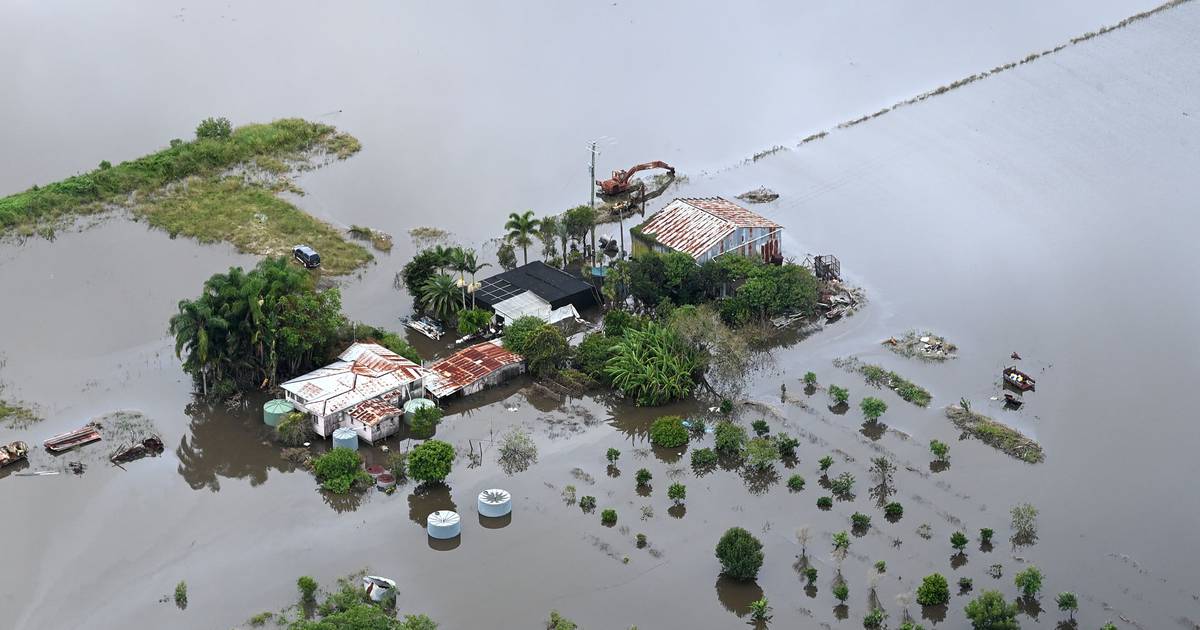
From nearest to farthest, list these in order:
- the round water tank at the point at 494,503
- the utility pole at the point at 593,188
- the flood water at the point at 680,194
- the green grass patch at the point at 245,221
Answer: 1. the flood water at the point at 680,194
2. the round water tank at the point at 494,503
3. the green grass patch at the point at 245,221
4. the utility pole at the point at 593,188

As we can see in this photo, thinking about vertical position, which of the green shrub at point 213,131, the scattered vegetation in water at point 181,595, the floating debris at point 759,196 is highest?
the green shrub at point 213,131

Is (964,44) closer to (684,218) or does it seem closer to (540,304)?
(684,218)

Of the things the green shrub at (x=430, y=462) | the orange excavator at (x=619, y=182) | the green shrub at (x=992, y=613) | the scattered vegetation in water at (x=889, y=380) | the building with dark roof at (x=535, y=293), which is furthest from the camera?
the orange excavator at (x=619, y=182)

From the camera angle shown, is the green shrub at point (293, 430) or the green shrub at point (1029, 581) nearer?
the green shrub at point (1029, 581)

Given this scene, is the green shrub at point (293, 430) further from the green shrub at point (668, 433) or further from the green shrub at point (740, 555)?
the green shrub at point (740, 555)

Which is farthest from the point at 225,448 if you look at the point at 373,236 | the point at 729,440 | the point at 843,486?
the point at 843,486

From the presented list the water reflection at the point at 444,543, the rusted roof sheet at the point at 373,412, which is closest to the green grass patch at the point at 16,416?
the rusted roof sheet at the point at 373,412
